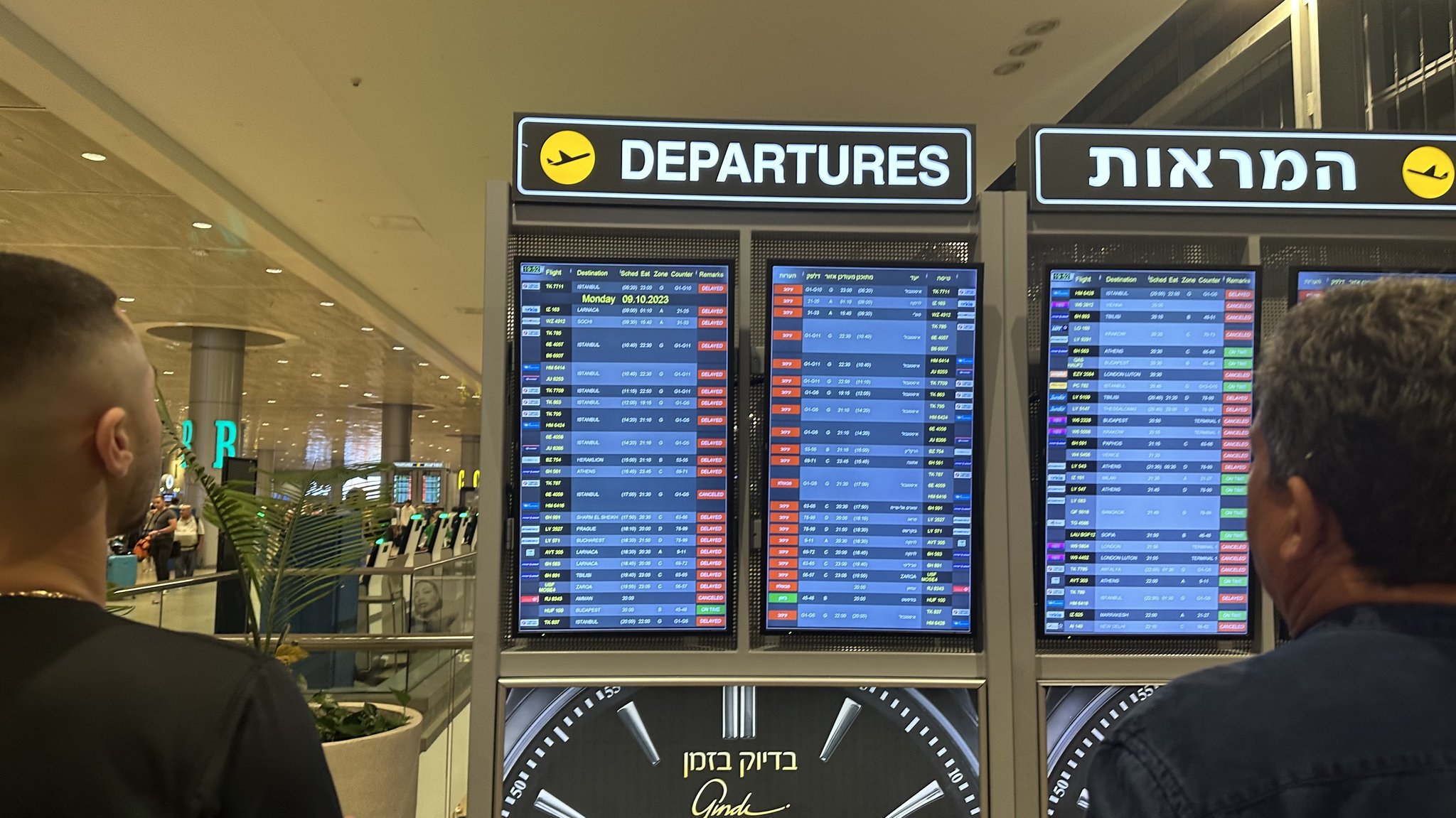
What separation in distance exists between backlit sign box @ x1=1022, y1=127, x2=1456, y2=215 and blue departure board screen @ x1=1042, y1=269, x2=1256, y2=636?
0.78 feet

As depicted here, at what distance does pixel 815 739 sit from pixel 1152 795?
5.76ft

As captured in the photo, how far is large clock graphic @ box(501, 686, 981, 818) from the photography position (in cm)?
243

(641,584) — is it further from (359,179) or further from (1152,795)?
(359,179)

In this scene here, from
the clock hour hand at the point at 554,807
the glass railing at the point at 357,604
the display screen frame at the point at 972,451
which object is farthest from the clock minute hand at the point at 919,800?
the glass railing at the point at 357,604

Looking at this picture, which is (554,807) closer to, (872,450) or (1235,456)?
(872,450)

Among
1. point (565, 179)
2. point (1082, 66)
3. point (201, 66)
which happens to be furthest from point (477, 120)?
point (565, 179)

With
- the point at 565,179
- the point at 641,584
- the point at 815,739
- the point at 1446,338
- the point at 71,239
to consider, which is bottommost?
the point at 815,739

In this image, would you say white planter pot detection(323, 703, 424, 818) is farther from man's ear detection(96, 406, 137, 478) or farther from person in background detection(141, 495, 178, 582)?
person in background detection(141, 495, 178, 582)

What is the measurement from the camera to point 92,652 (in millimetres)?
909

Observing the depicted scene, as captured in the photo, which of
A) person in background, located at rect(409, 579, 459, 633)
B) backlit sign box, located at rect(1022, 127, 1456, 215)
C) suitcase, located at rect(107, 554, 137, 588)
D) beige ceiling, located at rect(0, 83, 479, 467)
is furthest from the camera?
suitcase, located at rect(107, 554, 137, 588)

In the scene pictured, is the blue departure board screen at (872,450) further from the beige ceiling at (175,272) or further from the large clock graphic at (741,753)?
the beige ceiling at (175,272)

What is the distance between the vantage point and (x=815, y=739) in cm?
246

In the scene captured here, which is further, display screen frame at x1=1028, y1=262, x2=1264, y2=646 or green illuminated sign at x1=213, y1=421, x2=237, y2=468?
green illuminated sign at x1=213, y1=421, x2=237, y2=468

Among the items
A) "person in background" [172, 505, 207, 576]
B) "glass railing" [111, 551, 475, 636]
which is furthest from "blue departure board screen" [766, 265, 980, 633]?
"person in background" [172, 505, 207, 576]
